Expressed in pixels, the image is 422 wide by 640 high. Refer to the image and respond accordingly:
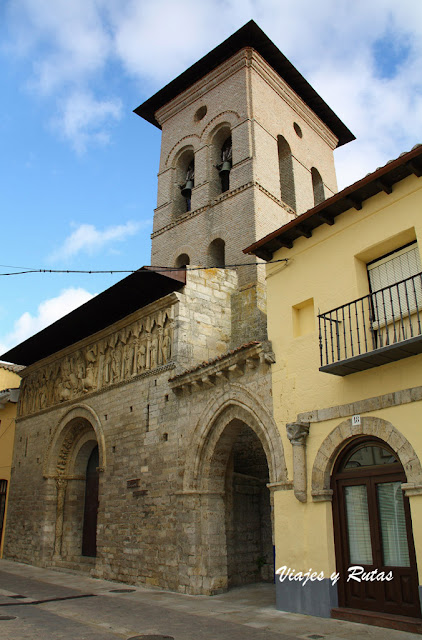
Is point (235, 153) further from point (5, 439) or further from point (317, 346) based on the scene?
point (5, 439)

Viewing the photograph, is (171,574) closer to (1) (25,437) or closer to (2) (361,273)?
(2) (361,273)

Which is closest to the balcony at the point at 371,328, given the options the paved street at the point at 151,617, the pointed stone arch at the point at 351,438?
the pointed stone arch at the point at 351,438

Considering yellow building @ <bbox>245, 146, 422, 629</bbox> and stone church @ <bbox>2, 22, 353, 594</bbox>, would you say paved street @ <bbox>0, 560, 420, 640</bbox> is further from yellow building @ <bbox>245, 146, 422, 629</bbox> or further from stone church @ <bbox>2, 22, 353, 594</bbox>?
stone church @ <bbox>2, 22, 353, 594</bbox>

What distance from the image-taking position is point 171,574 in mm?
10367

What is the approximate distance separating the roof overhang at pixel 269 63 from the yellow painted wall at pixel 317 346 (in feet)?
41.6

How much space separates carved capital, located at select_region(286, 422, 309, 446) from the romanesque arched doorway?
61 centimetres

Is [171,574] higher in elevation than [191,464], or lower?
lower

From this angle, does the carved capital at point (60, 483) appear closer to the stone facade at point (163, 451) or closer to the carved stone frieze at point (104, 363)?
the stone facade at point (163, 451)

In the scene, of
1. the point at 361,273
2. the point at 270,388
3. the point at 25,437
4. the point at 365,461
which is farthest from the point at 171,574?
the point at 25,437

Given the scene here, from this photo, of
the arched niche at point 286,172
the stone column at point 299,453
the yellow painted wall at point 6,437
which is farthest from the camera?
the arched niche at point 286,172

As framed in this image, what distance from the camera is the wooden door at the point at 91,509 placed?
1530 cm

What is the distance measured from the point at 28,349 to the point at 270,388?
11.1m

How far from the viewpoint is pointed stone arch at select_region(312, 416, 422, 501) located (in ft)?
21.7

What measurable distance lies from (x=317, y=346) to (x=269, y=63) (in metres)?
15.3
